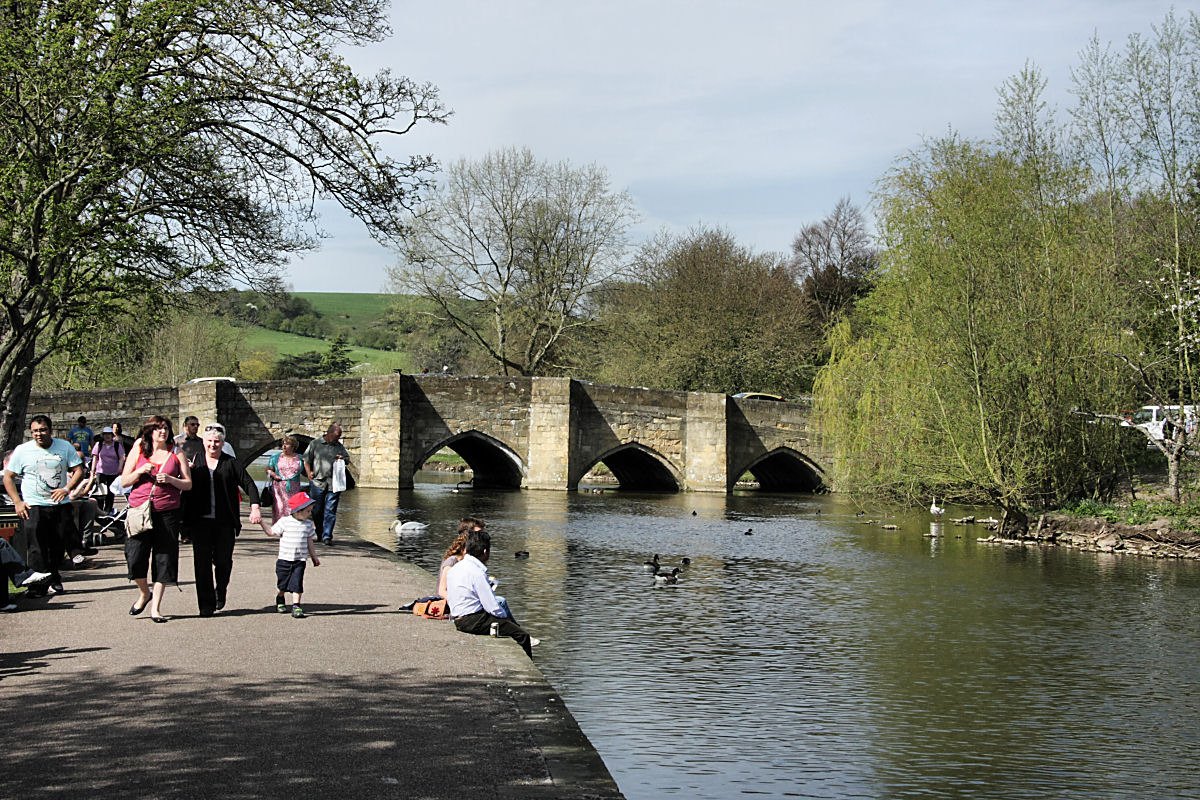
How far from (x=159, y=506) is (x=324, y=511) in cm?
714

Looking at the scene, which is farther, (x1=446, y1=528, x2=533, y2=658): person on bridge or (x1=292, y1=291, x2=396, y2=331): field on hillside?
(x1=292, y1=291, x2=396, y2=331): field on hillside

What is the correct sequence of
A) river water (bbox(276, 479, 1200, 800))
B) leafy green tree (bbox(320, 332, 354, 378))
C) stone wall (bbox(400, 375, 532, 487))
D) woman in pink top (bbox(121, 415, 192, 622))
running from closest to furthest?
1. river water (bbox(276, 479, 1200, 800))
2. woman in pink top (bbox(121, 415, 192, 622))
3. stone wall (bbox(400, 375, 532, 487))
4. leafy green tree (bbox(320, 332, 354, 378))

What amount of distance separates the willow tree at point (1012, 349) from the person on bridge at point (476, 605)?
1456 cm

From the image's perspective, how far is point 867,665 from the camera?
10.1 metres

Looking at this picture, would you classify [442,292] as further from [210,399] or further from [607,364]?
[210,399]

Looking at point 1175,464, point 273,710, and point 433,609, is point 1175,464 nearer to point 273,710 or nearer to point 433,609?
point 433,609

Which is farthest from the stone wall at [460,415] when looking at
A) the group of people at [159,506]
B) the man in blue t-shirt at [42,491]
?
the man in blue t-shirt at [42,491]

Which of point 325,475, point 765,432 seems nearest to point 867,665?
point 325,475

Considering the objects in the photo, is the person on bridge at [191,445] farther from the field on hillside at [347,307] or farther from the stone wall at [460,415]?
the field on hillside at [347,307]

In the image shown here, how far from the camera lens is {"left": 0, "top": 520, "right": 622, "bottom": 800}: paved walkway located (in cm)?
474

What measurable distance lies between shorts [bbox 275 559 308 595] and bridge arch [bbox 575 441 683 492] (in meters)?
28.4

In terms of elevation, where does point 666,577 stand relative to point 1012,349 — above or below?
below

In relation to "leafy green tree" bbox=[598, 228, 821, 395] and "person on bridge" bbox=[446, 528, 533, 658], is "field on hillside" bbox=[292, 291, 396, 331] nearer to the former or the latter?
"leafy green tree" bbox=[598, 228, 821, 395]

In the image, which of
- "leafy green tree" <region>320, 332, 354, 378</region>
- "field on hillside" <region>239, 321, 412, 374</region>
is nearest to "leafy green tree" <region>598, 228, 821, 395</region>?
"field on hillside" <region>239, 321, 412, 374</region>
